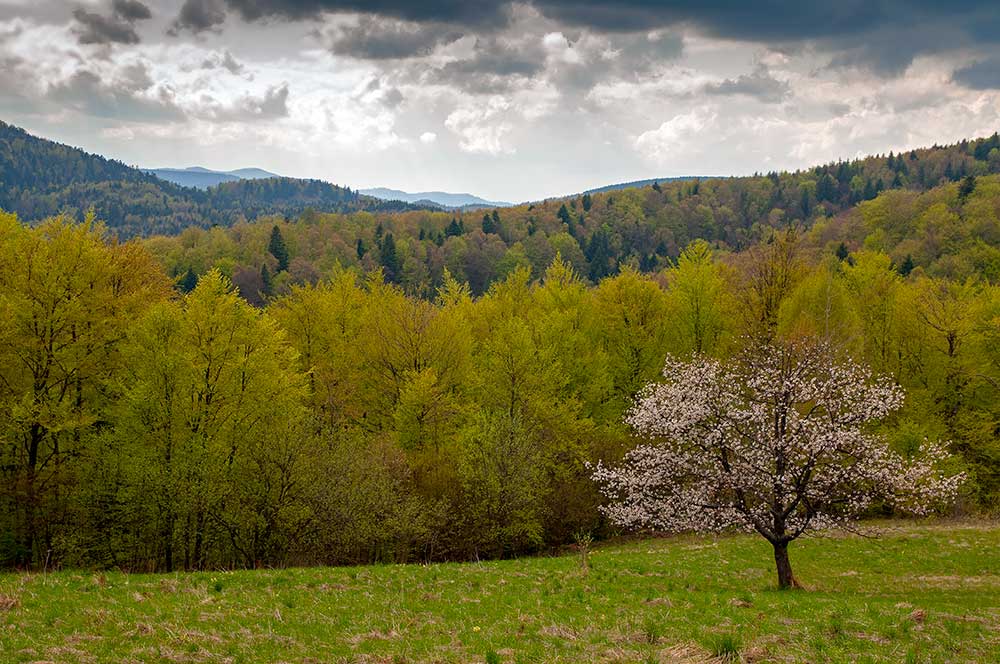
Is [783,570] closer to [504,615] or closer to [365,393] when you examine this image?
[504,615]

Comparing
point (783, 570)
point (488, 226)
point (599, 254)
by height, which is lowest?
point (783, 570)

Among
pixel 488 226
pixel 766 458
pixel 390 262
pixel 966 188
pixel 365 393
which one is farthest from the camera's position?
pixel 488 226

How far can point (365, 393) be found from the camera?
44625 millimetres

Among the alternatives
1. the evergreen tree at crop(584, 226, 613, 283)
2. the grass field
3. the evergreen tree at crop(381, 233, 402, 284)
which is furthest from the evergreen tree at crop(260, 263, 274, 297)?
the grass field

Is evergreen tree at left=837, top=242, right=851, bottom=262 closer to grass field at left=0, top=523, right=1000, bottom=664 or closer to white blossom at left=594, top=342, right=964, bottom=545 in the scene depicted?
grass field at left=0, top=523, right=1000, bottom=664

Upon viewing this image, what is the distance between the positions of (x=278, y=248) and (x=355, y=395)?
11631 cm

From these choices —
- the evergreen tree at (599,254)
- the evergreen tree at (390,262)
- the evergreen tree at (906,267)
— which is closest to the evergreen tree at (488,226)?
the evergreen tree at (599,254)

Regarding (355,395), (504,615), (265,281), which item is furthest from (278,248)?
(504,615)

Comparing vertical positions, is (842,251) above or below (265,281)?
above

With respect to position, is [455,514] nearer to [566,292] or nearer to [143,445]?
[143,445]

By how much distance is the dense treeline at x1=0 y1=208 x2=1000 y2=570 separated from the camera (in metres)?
28.5

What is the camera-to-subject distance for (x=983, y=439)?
43656 millimetres

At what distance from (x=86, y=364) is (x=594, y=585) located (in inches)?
935

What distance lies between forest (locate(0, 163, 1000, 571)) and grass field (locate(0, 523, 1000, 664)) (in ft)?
32.5
